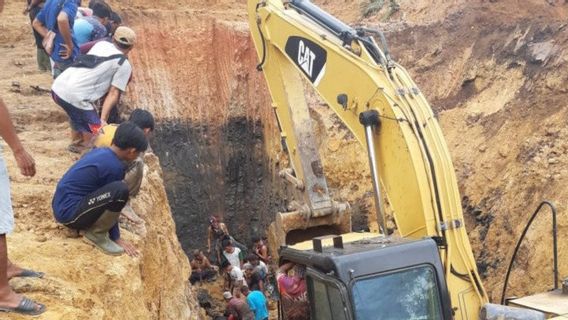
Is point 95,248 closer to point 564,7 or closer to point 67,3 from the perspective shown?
point 67,3

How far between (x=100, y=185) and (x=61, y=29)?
3.53 m

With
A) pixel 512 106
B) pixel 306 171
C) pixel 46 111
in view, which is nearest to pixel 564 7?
pixel 512 106

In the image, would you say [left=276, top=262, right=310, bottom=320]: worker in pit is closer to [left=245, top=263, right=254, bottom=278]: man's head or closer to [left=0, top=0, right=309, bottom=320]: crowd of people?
[left=0, top=0, right=309, bottom=320]: crowd of people

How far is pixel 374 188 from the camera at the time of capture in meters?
4.99

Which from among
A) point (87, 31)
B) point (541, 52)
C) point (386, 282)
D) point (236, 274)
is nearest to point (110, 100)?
point (87, 31)

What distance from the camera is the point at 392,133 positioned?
5152mm

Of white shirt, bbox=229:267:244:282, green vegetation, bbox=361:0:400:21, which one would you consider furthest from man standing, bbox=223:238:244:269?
green vegetation, bbox=361:0:400:21

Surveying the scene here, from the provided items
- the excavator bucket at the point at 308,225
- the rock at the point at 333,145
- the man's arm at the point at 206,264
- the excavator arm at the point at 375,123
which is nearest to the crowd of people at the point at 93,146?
the excavator arm at the point at 375,123

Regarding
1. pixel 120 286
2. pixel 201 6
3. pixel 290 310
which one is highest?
pixel 201 6

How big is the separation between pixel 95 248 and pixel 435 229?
2.63 metres

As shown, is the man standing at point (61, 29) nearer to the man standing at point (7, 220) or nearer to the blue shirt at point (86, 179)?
the blue shirt at point (86, 179)

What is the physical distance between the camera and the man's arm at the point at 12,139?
141 inches

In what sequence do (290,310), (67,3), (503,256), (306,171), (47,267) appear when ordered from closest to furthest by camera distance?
(47,267)
(290,310)
(306,171)
(67,3)
(503,256)

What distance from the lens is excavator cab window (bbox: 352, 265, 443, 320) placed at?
3.96m
